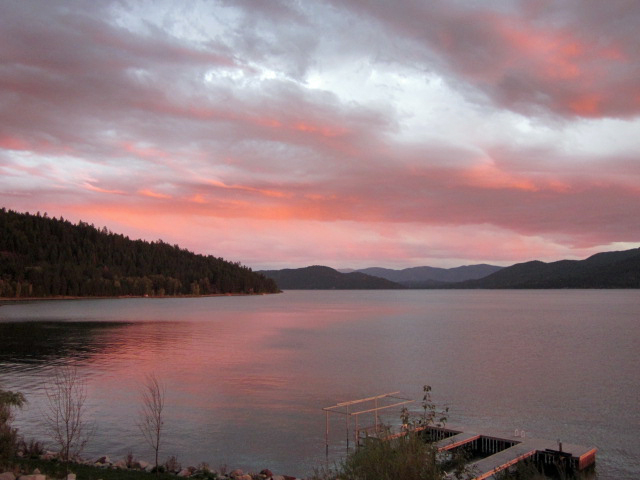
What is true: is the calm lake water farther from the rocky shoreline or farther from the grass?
the grass

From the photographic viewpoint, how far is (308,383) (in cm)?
4259

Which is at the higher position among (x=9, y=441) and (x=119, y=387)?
(x=9, y=441)

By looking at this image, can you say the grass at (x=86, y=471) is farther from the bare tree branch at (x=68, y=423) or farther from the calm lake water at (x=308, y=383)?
the calm lake water at (x=308, y=383)

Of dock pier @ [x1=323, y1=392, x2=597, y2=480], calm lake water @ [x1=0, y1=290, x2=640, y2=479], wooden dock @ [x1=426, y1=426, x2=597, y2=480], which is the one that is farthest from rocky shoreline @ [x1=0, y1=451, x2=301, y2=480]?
wooden dock @ [x1=426, y1=426, x2=597, y2=480]

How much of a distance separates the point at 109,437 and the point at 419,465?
19839 mm

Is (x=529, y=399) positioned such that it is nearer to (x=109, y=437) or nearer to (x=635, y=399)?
(x=635, y=399)

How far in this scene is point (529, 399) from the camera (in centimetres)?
3734

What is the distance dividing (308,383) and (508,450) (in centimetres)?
2128

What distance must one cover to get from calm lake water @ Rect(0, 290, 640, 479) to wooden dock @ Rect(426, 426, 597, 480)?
1689 mm

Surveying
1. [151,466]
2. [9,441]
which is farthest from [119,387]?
[9,441]

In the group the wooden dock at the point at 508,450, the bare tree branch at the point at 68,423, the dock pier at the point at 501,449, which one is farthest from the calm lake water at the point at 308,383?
the wooden dock at the point at 508,450

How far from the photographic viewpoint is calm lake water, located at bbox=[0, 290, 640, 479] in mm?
26438

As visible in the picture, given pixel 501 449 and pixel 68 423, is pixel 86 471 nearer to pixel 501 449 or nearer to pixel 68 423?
pixel 68 423

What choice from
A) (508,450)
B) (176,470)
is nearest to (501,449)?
(508,450)
